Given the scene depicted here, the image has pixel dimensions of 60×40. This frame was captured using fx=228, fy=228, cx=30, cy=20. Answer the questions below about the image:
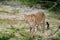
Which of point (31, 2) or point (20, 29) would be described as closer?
point (20, 29)

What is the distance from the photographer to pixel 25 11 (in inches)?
460

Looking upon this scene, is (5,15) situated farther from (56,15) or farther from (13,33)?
(13,33)

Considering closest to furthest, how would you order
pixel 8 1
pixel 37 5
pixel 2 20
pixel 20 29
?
pixel 20 29, pixel 2 20, pixel 37 5, pixel 8 1

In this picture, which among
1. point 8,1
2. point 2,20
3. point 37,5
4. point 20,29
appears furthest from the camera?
point 8,1

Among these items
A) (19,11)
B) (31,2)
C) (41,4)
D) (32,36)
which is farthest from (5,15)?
(32,36)

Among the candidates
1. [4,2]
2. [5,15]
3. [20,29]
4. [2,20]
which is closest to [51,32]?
[20,29]

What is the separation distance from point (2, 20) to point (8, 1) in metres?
4.67

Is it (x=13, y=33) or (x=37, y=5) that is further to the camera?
(x=37, y=5)

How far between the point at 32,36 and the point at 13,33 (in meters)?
0.73

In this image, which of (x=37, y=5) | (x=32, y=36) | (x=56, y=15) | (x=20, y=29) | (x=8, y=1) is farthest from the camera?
(x=8, y=1)

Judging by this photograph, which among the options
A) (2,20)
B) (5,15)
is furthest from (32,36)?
(5,15)

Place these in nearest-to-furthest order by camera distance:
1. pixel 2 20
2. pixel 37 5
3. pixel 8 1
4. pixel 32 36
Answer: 1. pixel 32 36
2. pixel 2 20
3. pixel 37 5
4. pixel 8 1

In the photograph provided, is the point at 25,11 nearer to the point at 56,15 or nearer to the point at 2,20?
the point at 56,15

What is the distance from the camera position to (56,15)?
11430 mm
